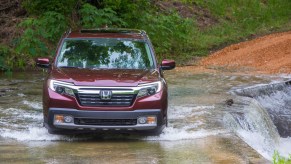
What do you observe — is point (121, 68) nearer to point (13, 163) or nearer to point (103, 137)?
point (103, 137)

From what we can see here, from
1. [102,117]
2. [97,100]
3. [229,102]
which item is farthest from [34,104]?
[102,117]

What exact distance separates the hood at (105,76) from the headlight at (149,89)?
8 centimetres

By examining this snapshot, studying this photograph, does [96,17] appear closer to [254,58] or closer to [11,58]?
[11,58]

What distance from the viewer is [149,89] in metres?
10.2

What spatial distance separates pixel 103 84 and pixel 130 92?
42 cm

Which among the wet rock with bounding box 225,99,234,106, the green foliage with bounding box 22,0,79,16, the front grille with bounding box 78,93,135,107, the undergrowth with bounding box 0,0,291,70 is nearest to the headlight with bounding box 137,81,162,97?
the front grille with bounding box 78,93,135,107

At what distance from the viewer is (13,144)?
10312 mm

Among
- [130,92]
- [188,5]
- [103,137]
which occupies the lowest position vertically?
[188,5]

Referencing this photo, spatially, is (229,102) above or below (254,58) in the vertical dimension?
above

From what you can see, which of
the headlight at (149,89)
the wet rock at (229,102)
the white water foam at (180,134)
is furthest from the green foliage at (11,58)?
the headlight at (149,89)

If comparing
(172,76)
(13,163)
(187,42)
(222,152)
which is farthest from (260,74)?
A: (13,163)

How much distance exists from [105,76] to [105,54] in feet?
3.42

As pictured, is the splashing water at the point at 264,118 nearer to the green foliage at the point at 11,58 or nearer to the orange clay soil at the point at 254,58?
the orange clay soil at the point at 254,58

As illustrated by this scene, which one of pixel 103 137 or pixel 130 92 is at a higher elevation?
pixel 130 92
